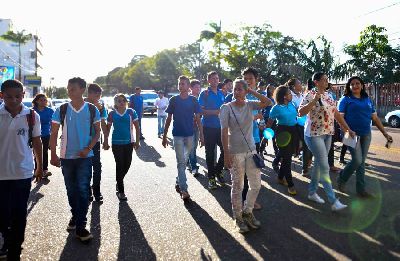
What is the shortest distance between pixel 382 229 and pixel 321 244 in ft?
3.11

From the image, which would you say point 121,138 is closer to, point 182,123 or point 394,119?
point 182,123

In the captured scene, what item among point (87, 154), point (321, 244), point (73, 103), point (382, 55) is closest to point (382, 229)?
point (321, 244)

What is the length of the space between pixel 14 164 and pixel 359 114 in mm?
4752

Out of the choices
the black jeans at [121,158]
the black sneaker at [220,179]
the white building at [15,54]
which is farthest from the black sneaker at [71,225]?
the white building at [15,54]

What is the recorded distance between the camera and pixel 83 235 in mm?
4527

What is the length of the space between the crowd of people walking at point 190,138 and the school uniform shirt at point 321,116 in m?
0.01

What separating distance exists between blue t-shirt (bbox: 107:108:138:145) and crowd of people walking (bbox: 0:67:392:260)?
2 cm

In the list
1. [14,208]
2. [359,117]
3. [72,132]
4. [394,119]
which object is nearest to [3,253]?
[14,208]

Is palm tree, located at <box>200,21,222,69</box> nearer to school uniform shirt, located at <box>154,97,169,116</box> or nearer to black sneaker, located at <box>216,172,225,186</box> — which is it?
school uniform shirt, located at <box>154,97,169,116</box>

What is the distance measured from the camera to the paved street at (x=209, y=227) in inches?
164

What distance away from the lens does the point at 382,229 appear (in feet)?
15.6

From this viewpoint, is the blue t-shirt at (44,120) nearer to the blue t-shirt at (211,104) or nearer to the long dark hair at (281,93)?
the blue t-shirt at (211,104)

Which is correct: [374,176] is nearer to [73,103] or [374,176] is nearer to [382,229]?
[382,229]

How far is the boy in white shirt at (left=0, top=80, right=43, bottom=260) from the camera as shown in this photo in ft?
12.6
